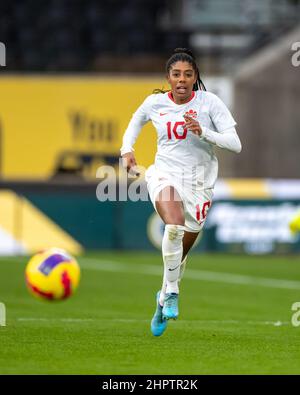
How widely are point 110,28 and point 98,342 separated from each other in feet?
70.7

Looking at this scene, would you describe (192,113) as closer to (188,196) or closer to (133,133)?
(133,133)

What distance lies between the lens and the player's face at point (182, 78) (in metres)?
9.94

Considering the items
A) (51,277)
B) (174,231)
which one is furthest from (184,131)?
(51,277)

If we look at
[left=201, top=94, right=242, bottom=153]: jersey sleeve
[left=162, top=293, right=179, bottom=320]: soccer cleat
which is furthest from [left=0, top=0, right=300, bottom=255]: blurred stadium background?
[left=162, top=293, right=179, bottom=320]: soccer cleat

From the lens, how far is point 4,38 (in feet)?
98.4

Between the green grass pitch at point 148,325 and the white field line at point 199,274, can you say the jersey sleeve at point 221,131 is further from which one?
the white field line at point 199,274

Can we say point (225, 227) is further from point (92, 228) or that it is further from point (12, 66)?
point (12, 66)

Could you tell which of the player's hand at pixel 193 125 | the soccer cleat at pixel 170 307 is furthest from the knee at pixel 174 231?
the player's hand at pixel 193 125

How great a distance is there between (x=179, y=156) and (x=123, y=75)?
1944 centimetres

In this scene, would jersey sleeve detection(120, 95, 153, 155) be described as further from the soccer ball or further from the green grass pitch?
the green grass pitch

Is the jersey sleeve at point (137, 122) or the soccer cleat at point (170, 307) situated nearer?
the soccer cleat at point (170, 307)

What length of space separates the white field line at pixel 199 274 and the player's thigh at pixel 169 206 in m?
7.48

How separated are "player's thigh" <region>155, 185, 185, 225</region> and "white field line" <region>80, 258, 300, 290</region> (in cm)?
748

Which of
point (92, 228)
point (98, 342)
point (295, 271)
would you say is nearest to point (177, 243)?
point (98, 342)
